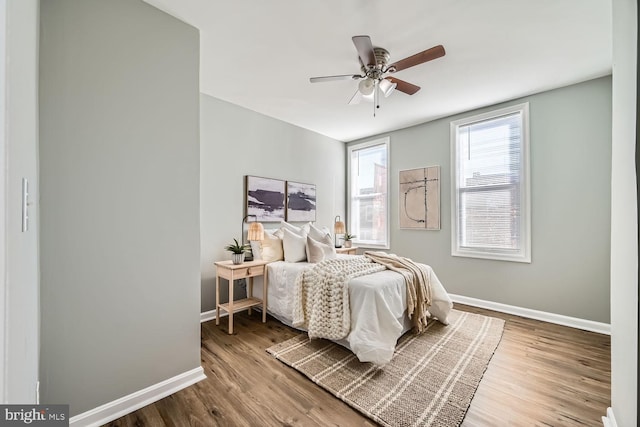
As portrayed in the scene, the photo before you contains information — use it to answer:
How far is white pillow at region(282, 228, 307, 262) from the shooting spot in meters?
3.26

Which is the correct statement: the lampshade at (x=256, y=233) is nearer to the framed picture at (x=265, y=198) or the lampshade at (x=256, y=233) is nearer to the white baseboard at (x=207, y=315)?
the framed picture at (x=265, y=198)

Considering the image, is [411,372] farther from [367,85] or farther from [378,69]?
[378,69]

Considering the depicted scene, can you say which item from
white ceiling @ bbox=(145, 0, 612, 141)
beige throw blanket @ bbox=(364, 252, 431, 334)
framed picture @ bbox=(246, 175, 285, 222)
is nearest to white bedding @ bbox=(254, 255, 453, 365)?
beige throw blanket @ bbox=(364, 252, 431, 334)

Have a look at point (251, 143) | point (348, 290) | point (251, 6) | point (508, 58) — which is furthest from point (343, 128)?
point (348, 290)

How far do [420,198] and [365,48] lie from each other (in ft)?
9.08

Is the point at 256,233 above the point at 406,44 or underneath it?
underneath

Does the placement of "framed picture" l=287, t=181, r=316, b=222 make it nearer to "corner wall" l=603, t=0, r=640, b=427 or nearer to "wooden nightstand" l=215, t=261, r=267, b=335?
"wooden nightstand" l=215, t=261, r=267, b=335

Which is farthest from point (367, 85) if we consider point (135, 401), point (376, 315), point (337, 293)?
point (135, 401)

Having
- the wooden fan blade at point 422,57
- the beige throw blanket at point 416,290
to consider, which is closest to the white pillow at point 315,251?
the beige throw blanket at point 416,290

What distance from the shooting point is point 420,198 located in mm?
4160

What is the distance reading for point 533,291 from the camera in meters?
3.17

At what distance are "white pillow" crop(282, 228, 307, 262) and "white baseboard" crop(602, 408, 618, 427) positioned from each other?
2670 millimetres

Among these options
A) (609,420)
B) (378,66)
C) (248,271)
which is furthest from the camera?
(248,271)

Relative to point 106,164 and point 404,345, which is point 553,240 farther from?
point 106,164
